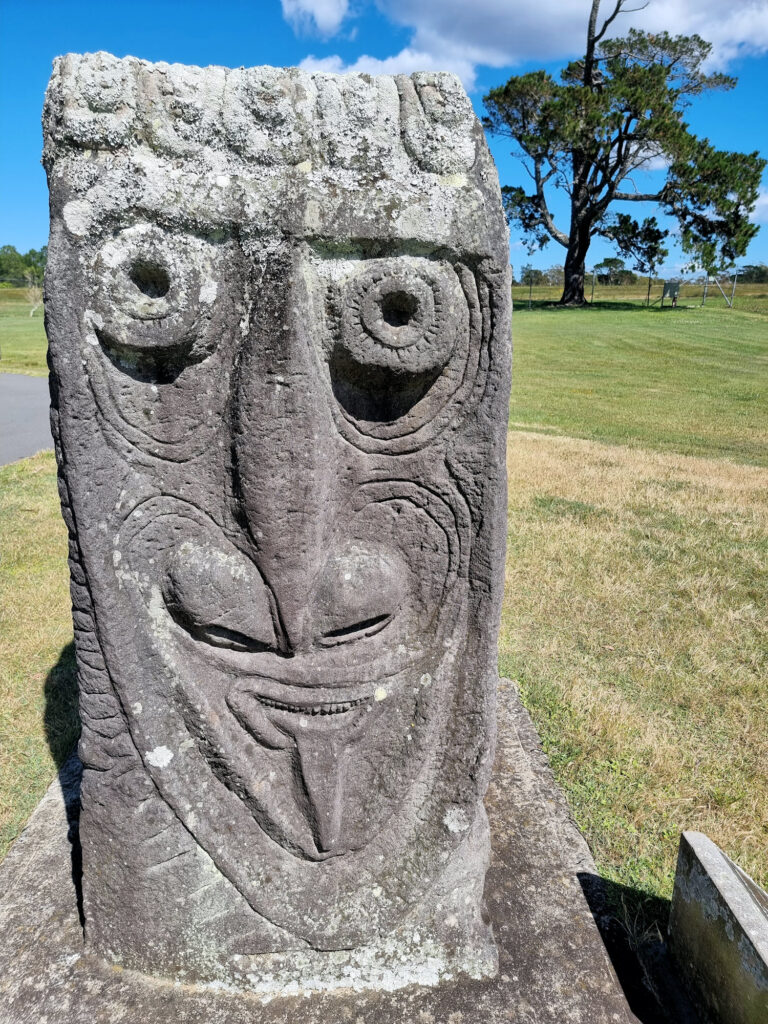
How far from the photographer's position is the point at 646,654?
415cm

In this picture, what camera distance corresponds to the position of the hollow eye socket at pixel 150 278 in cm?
170

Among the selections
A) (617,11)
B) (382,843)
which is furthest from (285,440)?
(617,11)

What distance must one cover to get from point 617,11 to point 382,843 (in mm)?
30619

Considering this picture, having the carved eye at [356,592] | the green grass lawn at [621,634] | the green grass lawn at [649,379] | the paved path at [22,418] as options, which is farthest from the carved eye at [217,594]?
the green grass lawn at [649,379]

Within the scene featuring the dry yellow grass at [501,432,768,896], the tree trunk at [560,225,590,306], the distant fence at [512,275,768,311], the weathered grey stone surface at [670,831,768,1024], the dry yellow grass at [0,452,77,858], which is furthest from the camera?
the distant fence at [512,275,768,311]

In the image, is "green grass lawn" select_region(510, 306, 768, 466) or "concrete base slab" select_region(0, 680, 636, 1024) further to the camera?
"green grass lawn" select_region(510, 306, 768, 466)

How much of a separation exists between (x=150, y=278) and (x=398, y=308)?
0.59 meters

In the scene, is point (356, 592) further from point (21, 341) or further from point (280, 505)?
point (21, 341)

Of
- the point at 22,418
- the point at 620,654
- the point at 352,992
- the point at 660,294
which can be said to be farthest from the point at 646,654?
the point at 660,294

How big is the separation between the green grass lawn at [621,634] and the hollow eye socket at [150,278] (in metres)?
2.15

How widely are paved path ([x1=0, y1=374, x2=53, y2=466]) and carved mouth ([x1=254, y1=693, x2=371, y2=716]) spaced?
7303mm

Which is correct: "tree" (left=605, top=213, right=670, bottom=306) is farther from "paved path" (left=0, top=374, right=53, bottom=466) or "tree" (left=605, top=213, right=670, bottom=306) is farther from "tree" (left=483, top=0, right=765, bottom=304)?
"paved path" (left=0, top=374, right=53, bottom=466)

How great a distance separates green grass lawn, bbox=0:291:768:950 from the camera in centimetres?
298

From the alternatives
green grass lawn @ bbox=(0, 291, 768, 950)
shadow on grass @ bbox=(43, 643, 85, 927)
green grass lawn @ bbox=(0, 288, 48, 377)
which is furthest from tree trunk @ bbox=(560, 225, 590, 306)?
shadow on grass @ bbox=(43, 643, 85, 927)
